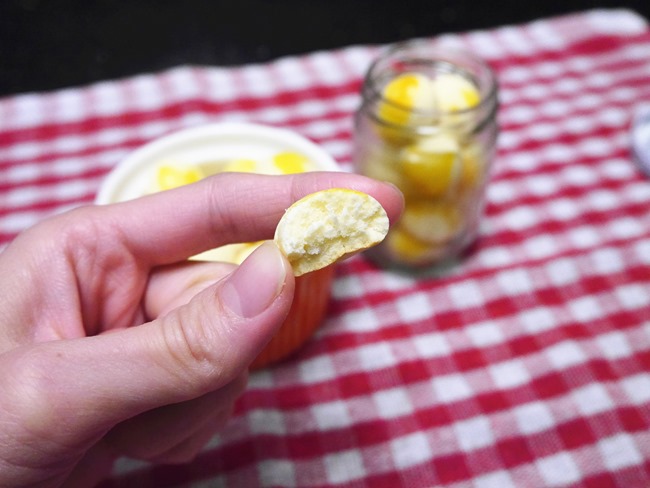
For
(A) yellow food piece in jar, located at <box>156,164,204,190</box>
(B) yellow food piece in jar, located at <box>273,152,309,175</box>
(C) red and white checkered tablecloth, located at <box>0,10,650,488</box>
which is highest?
(B) yellow food piece in jar, located at <box>273,152,309,175</box>

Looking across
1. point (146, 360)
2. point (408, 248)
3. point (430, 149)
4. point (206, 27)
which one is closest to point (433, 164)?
point (430, 149)

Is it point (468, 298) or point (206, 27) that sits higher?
point (206, 27)

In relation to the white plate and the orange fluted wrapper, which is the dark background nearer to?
the white plate

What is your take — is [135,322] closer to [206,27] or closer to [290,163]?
[290,163]

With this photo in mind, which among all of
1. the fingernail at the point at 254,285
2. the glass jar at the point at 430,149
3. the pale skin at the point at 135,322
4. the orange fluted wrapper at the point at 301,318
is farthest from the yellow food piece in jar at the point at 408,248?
the fingernail at the point at 254,285

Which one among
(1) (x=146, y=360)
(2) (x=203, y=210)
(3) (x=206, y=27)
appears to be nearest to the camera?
(1) (x=146, y=360)

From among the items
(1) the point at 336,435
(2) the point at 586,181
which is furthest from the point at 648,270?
(1) the point at 336,435

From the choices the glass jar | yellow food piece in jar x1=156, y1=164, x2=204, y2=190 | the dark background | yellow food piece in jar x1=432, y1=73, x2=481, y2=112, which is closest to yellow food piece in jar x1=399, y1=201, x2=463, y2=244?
the glass jar
